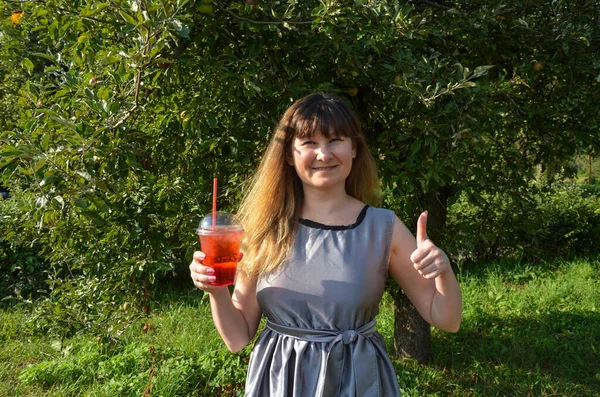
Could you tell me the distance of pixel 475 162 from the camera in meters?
2.96

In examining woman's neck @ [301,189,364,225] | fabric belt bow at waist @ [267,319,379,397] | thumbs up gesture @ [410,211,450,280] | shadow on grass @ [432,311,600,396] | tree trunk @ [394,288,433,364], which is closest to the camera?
thumbs up gesture @ [410,211,450,280]

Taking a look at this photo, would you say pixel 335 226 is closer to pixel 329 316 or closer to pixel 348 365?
pixel 329 316

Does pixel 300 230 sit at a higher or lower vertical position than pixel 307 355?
higher

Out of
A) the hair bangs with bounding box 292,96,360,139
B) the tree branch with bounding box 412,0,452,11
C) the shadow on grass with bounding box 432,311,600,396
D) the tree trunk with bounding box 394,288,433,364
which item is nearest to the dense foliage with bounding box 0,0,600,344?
the tree branch with bounding box 412,0,452,11

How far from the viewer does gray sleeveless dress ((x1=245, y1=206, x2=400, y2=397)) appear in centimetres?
153

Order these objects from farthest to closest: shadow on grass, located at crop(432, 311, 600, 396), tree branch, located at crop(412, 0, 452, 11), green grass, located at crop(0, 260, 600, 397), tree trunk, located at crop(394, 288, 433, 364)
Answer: tree trunk, located at crop(394, 288, 433, 364) → shadow on grass, located at crop(432, 311, 600, 396) → green grass, located at crop(0, 260, 600, 397) → tree branch, located at crop(412, 0, 452, 11)

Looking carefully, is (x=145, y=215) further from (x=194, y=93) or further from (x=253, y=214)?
(x=253, y=214)

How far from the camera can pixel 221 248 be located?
1.44 meters

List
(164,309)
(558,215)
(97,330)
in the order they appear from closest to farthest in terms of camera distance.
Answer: (97,330) → (164,309) → (558,215)

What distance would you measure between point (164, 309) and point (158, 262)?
115 inches

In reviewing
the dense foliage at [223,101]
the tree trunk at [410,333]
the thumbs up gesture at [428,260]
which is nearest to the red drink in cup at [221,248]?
the thumbs up gesture at [428,260]

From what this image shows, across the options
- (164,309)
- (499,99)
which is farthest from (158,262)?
(164,309)

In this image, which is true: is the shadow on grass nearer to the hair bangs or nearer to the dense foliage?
the dense foliage

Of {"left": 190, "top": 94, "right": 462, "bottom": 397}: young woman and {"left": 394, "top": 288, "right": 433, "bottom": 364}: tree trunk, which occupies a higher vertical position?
{"left": 190, "top": 94, "right": 462, "bottom": 397}: young woman
